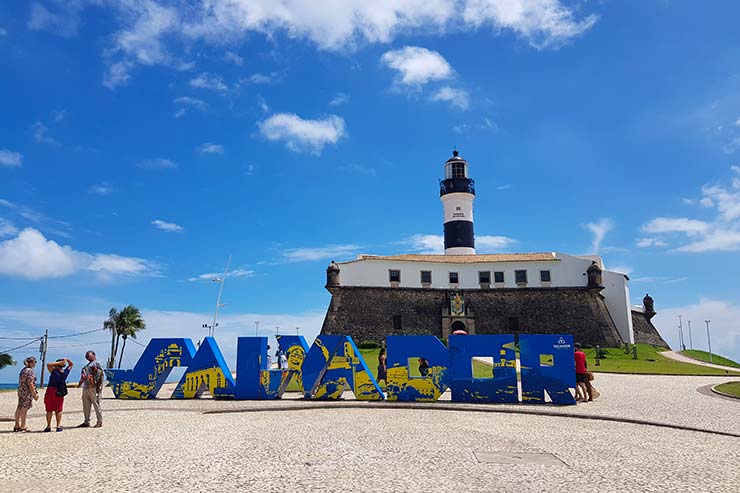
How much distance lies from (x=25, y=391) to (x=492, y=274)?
147 feet

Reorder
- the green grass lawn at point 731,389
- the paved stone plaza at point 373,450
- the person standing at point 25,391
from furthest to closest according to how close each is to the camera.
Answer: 1. the green grass lawn at point 731,389
2. the person standing at point 25,391
3. the paved stone plaza at point 373,450

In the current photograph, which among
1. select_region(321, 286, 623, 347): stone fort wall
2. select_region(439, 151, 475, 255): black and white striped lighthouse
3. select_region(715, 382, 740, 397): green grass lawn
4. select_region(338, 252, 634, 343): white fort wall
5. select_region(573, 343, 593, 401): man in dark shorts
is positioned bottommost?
select_region(715, 382, 740, 397): green grass lawn

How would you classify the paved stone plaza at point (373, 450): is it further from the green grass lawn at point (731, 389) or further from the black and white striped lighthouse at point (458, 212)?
the black and white striped lighthouse at point (458, 212)

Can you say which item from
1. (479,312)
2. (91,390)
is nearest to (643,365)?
(479,312)

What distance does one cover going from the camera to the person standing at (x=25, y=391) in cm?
1129

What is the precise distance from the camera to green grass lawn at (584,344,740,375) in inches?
1200

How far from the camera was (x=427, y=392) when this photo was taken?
1702 centimetres

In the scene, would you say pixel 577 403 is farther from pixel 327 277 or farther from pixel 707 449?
pixel 327 277

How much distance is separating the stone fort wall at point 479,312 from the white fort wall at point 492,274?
2.28 ft

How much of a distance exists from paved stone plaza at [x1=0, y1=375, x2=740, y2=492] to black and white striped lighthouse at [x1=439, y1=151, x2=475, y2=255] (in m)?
43.0

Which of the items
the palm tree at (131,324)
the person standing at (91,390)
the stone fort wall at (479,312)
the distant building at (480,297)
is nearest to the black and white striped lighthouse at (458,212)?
the distant building at (480,297)

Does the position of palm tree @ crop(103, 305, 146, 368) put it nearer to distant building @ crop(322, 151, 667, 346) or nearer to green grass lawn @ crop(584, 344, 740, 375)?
distant building @ crop(322, 151, 667, 346)

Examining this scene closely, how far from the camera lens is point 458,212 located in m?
58.9

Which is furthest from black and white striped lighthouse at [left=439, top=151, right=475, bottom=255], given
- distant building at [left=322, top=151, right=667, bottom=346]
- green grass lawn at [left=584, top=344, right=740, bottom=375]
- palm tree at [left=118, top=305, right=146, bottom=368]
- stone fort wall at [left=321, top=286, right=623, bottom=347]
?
palm tree at [left=118, top=305, right=146, bottom=368]
